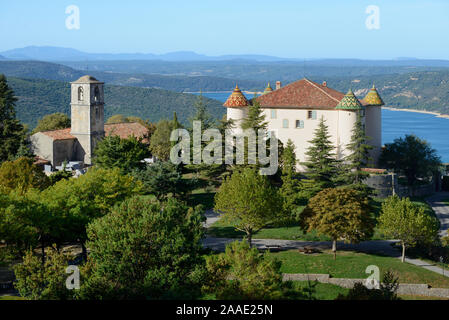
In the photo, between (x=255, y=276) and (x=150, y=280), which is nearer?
(x=255, y=276)

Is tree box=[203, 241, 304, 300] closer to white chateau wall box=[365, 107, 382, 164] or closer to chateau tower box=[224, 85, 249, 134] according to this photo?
chateau tower box=[224, 85, 249, 134]

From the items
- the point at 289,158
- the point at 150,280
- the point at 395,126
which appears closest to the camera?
the point at 150,280

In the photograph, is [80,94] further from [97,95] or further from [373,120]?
[373,120]

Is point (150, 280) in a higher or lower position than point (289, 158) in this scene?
lower

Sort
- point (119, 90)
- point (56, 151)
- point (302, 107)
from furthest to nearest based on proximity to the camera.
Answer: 1. point (119, 90)
2. point (56, 151)
3. point (302, 107)

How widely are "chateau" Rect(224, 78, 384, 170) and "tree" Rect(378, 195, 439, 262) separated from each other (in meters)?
16.2

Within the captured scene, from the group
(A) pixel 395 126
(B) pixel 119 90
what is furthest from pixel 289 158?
(A) pixel 395 126

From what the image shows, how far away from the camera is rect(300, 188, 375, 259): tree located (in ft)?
111

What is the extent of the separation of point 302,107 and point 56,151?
956 inches

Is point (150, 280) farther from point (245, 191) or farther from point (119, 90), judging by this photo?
point (119, 90)

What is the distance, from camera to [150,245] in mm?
26469

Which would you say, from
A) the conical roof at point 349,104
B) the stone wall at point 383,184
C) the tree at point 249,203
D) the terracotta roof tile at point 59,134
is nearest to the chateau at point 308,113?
the conical roof at point 349,104

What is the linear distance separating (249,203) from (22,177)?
50.1 feet

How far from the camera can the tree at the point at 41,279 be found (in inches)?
950
